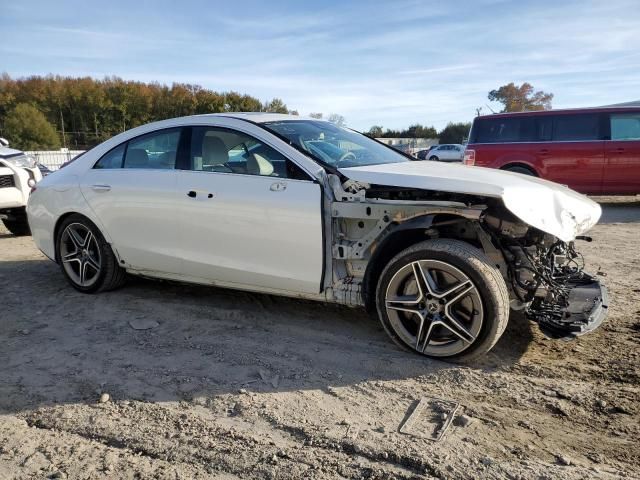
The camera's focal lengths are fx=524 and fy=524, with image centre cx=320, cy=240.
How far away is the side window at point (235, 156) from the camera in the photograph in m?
3.93

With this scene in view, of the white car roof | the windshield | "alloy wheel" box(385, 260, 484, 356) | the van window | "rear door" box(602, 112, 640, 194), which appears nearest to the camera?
"alloy wheel" box(385, 260, 484, 356)

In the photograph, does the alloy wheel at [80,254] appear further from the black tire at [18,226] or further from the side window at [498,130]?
the side window at [498,130]

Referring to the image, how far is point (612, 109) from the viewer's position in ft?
33.5

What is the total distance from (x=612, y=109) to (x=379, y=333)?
8.77 meters

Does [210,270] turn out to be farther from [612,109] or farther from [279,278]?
[612,109]

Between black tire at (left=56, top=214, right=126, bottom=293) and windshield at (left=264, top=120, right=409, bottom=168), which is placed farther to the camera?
black tire at (left=56, top=214, right=126, bottom=293)

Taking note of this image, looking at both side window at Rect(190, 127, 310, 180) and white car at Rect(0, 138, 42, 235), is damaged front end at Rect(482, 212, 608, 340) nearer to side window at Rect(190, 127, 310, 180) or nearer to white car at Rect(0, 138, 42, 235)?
side window at Rect(190, 127, 310, 180)

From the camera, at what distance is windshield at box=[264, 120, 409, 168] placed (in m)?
4.05

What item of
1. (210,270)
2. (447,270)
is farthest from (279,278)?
(447,270)

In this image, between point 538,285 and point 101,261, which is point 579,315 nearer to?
point 538,285

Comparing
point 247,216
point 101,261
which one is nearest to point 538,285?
point 247,216

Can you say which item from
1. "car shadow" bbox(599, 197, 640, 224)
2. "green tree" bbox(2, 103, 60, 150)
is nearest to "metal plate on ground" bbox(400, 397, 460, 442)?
"car shadow" bbox(599, 197, 640, 224)

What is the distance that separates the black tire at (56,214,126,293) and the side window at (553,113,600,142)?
899 cm

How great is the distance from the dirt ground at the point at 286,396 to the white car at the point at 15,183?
3.92 m
